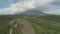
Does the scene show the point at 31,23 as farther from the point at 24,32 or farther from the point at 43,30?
the point at 43,30

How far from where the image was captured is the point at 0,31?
17.3 feet

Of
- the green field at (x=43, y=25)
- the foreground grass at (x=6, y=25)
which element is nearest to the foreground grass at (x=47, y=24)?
the green field at (x=43, y=25)

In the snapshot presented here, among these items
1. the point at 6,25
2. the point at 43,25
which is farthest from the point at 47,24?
the point at 6,25

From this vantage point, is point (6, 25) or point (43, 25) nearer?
point (6, 25)

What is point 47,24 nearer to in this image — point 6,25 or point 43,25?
point 43,25

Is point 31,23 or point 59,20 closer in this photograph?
point 59,20

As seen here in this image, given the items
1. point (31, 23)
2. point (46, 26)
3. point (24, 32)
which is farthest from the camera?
point (31, 23)

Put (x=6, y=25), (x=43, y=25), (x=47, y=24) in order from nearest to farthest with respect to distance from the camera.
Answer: (x=6, y=25)
(x=47, y=24)
(x=43, y=25)

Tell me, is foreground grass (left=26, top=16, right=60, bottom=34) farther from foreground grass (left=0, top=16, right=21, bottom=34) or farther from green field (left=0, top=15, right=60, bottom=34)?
foreground grass (left=0, top=16, right=21, bottom=34)

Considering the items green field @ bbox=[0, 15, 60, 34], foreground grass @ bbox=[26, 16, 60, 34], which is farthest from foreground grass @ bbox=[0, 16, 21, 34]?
foreground grass @ bbox=[26, 16, 60, 34]

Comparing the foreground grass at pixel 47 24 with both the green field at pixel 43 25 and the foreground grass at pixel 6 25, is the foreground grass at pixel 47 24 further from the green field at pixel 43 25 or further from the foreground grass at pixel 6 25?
the foreground grass at pixel 6 25

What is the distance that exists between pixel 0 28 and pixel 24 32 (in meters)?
1.01

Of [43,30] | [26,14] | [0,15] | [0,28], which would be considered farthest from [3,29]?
[43,30]

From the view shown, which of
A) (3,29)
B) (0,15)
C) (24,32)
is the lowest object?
(24,32)
